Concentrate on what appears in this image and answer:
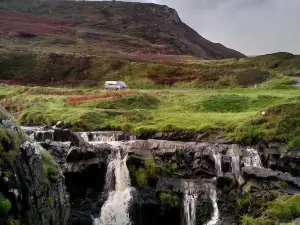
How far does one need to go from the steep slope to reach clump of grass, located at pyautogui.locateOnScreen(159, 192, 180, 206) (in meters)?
76.2

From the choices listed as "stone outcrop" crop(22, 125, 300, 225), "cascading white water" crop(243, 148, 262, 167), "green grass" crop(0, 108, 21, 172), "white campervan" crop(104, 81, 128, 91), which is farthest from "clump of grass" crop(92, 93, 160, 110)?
"green grass" crop(0, 108, 21, 172)

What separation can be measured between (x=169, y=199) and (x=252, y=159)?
691 centimetres

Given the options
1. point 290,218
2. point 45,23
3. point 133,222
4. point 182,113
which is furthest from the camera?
point 45,23

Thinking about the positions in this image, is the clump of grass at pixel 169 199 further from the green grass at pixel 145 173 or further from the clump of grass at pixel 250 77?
the clump of grass at pixel 250 77

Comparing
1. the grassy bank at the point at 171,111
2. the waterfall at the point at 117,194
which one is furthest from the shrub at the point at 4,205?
the grassy bank at the point at 171,111

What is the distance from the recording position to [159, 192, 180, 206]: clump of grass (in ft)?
77.5

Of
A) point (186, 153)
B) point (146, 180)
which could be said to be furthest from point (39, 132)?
point (186, 153)

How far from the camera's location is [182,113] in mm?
36188

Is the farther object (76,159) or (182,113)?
(182,113)

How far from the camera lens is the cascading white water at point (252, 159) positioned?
25688mm

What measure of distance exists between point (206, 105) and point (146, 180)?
16.8 m

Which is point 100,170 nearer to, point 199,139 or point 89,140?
point 89,140

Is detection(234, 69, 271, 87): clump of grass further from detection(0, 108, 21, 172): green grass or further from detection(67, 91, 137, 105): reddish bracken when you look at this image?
detection(0, 108, 21, 172): green grass

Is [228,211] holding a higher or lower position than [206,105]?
lower
